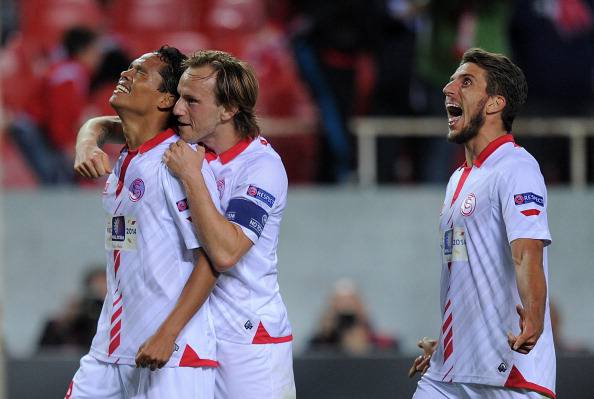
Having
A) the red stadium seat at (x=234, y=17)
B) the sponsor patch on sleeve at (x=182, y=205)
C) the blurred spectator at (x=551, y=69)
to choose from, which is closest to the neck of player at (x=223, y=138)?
the sponsor patch on sleeve at (x=182, y=205)

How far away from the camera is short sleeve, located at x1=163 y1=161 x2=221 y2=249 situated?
4.08 meters

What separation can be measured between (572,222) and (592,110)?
959 millimetres

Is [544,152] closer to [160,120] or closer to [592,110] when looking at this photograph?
[592,110]

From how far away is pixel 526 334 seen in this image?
3.96 meters

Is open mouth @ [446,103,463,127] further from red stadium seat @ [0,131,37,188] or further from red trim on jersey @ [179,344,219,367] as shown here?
red stadium seat @ [0,131,37,188]

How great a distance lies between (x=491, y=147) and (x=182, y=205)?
1.11m

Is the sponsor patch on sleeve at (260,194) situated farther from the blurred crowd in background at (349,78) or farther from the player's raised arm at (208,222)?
the blurred crowd in background at (349,78)

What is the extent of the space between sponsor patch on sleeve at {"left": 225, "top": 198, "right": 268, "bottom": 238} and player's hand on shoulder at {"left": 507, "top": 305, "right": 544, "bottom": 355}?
0.88 meters

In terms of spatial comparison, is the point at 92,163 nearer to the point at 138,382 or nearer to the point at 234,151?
the point at 234,151

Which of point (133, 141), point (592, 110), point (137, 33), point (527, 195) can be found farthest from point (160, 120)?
point (137, 33)

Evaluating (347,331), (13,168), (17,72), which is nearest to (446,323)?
(347,331)

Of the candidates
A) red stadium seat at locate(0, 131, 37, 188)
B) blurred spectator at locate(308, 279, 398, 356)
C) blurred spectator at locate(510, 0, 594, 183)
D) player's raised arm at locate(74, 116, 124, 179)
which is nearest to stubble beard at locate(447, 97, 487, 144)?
player's raised arm at locate(74, 116, 124, 179)

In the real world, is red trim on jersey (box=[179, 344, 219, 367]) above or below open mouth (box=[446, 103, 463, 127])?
below

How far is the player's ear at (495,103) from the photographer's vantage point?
14.5ft
